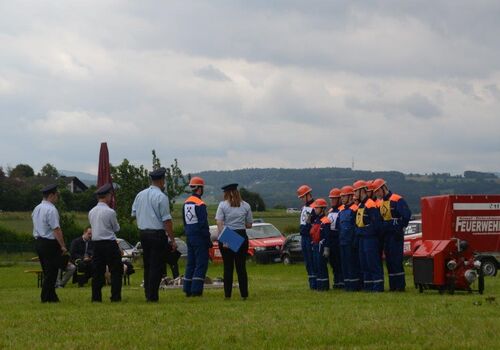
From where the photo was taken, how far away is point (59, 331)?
11.2 metres

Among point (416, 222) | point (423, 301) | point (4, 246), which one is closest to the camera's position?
point (423, 301)

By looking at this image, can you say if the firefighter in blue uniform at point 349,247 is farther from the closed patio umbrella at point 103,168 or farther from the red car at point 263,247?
the red car at point 263,247

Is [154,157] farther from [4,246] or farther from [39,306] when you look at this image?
[39,306]

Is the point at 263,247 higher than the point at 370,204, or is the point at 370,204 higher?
the point at 370,204

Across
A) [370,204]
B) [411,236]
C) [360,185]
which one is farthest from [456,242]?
[411,236]

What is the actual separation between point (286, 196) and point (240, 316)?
15983 cm

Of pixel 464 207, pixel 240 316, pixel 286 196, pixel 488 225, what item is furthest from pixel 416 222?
pixel 286 196

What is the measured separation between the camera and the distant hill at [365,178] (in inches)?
4616

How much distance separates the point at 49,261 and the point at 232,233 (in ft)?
9.78

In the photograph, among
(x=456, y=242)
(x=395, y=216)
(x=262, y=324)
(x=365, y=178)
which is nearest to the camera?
(x=262, y=324)

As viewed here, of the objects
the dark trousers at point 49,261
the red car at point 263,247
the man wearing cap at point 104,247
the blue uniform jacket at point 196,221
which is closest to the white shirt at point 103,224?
the man wearing cap at point 104,247

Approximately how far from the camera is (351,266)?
743 inches

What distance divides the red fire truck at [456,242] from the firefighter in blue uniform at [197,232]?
3.63 m

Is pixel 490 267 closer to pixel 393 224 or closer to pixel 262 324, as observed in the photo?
pixel 393 224
